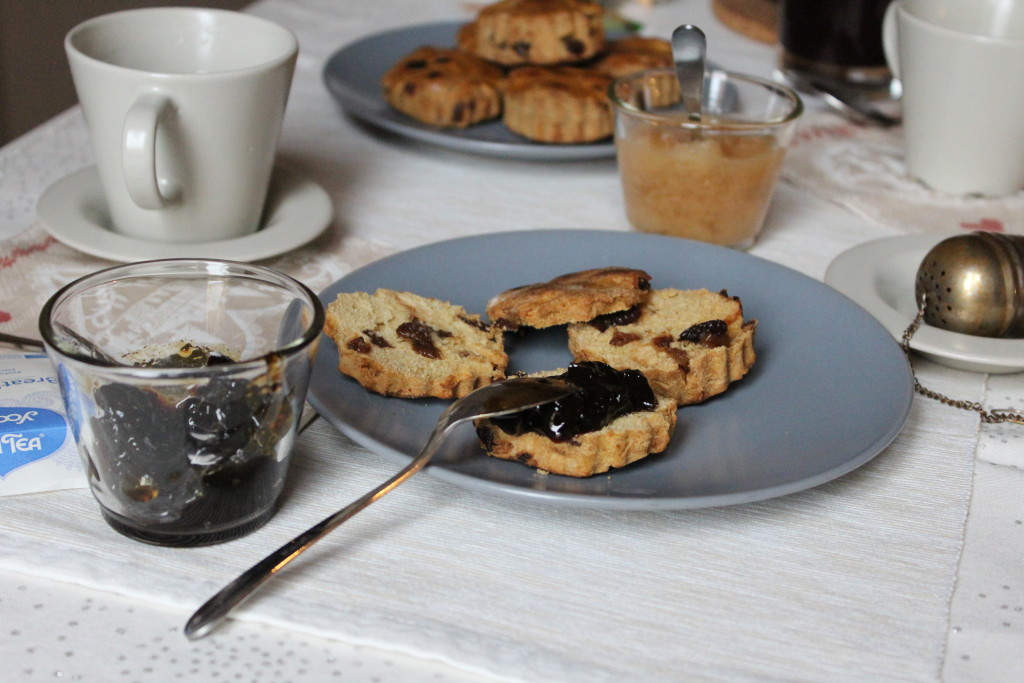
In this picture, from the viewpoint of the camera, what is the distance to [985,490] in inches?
39.5

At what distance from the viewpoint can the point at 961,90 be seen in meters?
1.59

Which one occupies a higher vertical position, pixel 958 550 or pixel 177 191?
pixel 177 191

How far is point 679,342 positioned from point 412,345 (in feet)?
0.98

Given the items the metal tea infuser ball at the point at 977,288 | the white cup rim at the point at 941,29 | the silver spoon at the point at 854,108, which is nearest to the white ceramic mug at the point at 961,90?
the white cup rim at the point at 941,29

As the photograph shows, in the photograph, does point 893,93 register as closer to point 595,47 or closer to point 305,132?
point 595,47

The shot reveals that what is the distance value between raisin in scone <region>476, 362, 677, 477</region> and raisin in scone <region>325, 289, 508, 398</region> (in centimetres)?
11

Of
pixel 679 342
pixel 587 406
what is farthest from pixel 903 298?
pixel 587 406

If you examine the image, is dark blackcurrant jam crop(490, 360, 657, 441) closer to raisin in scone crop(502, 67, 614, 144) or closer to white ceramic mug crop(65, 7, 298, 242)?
white ceramic mug crop(65, 7, 298, 242)

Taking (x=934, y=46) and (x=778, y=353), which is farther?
(x=934, y=46)

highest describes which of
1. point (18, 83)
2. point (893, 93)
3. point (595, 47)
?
point (595, 47)

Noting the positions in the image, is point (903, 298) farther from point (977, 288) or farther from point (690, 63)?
point (690, 63)

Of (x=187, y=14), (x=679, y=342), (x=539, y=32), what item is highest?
(x=187, y=14)

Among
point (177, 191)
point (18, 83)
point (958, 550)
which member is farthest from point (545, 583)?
point (18, 83)

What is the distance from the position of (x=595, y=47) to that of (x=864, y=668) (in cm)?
140
